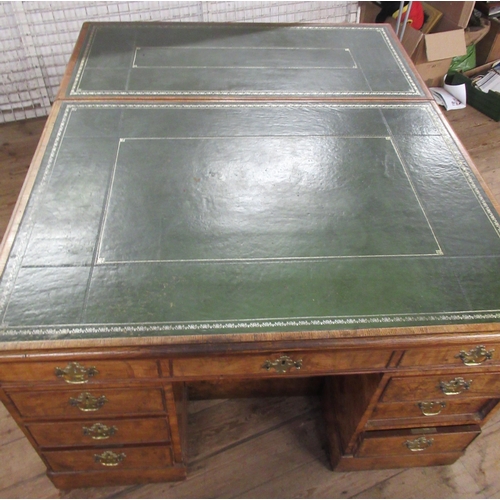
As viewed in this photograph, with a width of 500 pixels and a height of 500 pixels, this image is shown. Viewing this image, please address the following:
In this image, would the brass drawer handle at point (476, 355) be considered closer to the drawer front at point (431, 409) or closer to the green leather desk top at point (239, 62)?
the drawer front at point (431, 409)

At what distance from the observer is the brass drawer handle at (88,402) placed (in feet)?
4.43

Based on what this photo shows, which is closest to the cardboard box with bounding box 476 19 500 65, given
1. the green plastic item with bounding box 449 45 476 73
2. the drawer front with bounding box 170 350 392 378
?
the green plastic item with bounding box 449 45 476 73

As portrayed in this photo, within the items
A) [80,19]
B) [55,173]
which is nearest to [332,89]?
[55,173]

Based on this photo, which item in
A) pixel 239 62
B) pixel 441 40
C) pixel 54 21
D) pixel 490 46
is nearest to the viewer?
pixel 239 62

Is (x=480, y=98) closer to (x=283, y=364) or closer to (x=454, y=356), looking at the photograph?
(x=454, y=356)

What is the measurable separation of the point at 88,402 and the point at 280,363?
0.55 meters

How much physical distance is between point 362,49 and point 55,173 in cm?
144

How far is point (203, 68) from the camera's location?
2.01 metres

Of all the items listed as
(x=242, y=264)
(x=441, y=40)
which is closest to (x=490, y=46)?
(x=441, y=40)

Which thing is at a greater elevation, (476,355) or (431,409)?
(476,355)

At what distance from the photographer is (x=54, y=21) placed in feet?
8.91

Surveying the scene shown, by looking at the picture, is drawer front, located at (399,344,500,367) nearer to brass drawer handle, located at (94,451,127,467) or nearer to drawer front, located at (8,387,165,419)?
drawer front, located at (8,387,165,419)

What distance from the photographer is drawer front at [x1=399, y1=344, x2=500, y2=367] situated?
1.29 m

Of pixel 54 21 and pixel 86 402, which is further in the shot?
pixel 54 21
